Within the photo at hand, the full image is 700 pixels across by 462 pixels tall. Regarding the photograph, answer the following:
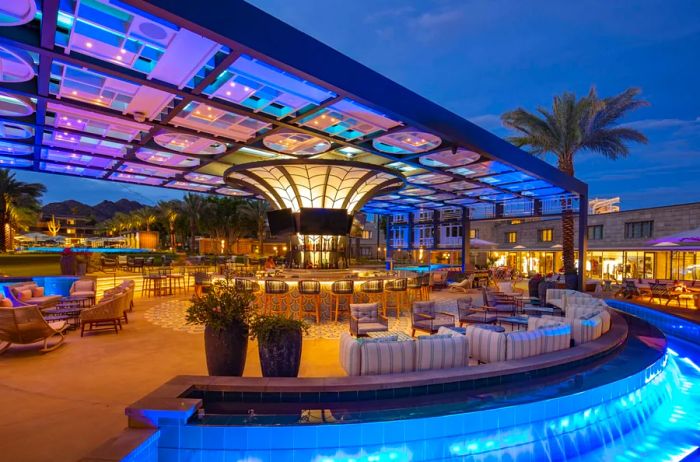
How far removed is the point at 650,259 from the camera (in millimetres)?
24391

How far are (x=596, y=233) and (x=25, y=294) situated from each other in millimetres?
33490

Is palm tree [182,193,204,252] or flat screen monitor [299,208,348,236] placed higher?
palm tree [182,193,204,252]

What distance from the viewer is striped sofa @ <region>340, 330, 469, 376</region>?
4969 mm

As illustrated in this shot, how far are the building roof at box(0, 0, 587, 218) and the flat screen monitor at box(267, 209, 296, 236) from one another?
1085 mm

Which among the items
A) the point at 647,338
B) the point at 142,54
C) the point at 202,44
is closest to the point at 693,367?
the point at 647,338

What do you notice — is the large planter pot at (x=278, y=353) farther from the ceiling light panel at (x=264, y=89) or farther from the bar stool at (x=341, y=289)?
the bar stool at (x=341, y=289)

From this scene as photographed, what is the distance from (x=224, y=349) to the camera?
5094mm

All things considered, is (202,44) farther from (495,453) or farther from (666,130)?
(666,130)

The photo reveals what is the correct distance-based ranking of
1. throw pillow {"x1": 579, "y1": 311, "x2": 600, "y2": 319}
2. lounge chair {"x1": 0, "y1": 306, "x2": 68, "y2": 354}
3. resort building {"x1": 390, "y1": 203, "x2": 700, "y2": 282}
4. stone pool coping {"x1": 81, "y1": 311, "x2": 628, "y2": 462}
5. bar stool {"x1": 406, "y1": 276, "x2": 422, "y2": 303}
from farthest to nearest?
resort building {"x1": 390, "y1": 203, "x2": 700, "y2": 282} < bar stool {"x1": 406, "y1": 276, "x2": 422, "y2": 303} < throw pillow {"x1": 579, "y1": 311, "x2": 600, "y2": 319} < lounge chair {"x1": 0, "y1": 306, "x2": 68, "y2": 354} < stone pool coping {"x1": 81, "y1": 311, "x2": 628, "y2": 462}

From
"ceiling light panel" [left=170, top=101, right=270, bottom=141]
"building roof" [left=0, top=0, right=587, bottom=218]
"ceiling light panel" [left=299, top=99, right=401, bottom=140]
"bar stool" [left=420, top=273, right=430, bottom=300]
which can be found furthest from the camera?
"bar stool" [left=420, top=273, right=430, bottom=300]

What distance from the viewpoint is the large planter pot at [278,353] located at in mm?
4949

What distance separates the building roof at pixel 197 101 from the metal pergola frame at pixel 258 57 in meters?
0.02

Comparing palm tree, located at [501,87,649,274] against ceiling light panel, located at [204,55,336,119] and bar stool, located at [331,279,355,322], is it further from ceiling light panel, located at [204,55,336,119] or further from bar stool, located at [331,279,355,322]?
ceiling light panel, located at [204,55,336,119]

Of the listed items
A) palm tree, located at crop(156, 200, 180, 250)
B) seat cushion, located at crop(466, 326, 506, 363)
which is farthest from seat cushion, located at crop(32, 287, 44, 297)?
palm tree, located at crop(156, 200, 180, 250)
